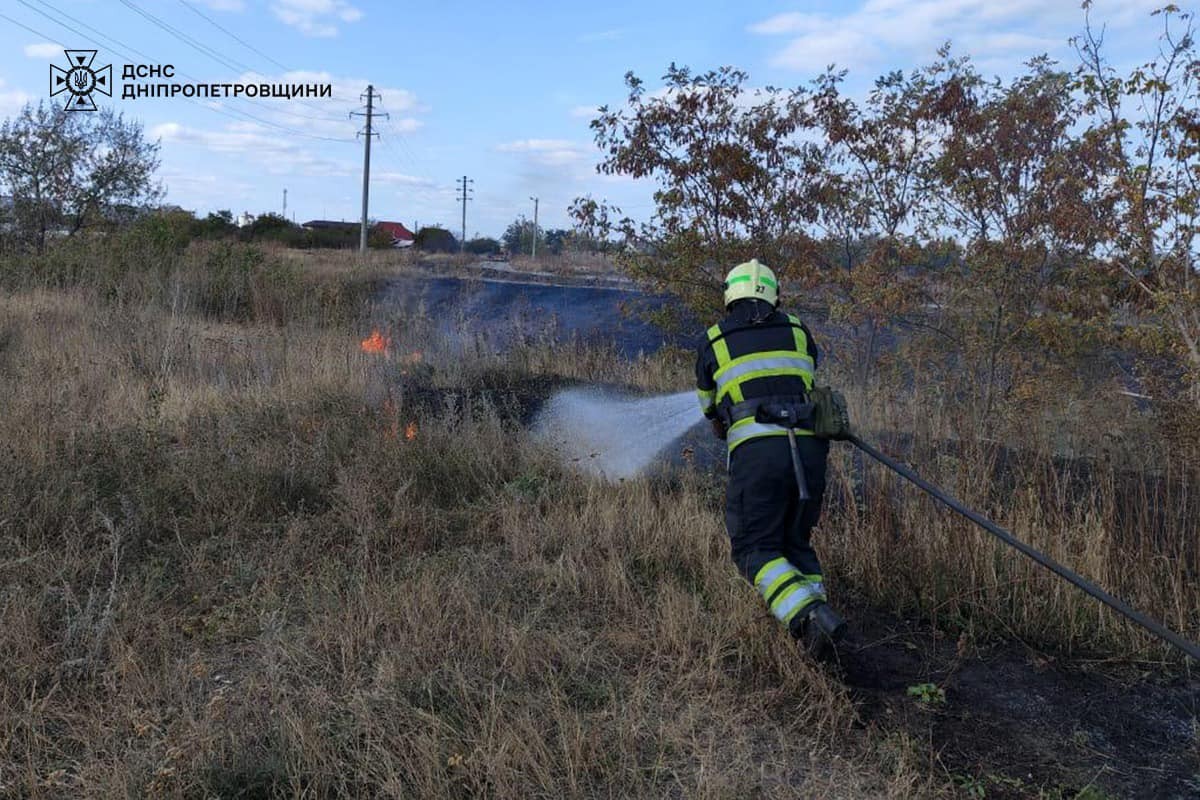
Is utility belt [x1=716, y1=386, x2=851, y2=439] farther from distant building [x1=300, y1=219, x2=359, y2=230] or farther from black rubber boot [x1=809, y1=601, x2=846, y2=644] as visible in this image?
distant building [x1=300, y1=219, x2=359, y2=230]

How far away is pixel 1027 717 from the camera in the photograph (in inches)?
126

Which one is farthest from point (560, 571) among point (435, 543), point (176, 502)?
point (176, 502)

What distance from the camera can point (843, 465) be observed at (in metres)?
5.08

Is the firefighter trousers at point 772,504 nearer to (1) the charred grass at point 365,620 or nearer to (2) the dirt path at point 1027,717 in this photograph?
(1) the charred grass at point 365,620

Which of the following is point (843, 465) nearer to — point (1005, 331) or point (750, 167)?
point (1005, 331)

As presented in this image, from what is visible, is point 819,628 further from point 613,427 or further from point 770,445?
point 613,427

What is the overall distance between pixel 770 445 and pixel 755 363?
0.37 meters

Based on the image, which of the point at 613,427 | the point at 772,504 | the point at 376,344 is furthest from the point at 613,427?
the point at 772,504

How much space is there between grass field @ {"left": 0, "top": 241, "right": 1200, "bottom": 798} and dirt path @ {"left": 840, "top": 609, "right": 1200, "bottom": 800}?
13cm

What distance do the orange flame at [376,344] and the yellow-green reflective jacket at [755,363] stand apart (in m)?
5.87

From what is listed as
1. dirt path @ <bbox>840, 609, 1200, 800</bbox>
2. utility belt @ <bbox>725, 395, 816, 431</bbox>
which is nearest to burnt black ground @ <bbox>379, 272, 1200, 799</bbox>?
dirt path @ <bbox>840, 609, 1200, 800</bbox>

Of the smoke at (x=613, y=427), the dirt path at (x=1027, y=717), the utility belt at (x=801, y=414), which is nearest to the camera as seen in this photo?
the dirt path at (x=1027, y=717)

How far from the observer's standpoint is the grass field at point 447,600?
2.74 meters

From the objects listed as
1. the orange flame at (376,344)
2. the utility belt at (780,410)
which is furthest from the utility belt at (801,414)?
the orange flame at (376,344)
